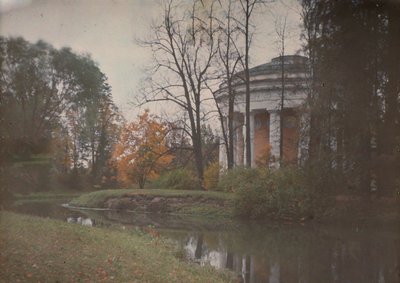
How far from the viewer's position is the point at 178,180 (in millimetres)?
5578

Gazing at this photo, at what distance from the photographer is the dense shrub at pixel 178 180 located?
525 centimetres

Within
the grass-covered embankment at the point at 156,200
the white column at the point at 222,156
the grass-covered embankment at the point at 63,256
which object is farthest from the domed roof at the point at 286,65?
the grass-covered embankment at the point at 63,256

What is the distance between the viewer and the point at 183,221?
7.97m

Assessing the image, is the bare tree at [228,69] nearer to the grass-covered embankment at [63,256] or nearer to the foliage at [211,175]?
the foliage at [211,175]

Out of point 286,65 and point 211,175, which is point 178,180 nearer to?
point 211,175

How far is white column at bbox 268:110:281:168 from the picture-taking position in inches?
200

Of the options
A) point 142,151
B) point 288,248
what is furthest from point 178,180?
point 288,248

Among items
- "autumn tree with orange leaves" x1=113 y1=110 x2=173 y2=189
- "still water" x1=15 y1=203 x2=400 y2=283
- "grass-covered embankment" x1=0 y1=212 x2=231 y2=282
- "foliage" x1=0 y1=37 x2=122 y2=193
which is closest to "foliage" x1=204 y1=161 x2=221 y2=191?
"autumn tree with orange leaves" x1=113 y1=110 x2=173 y2=189

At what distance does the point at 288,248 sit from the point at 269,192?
2.47 meters

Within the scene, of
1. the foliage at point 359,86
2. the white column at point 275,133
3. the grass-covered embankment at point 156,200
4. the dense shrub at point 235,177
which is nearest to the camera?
the grass-covered embankment at point 156,200

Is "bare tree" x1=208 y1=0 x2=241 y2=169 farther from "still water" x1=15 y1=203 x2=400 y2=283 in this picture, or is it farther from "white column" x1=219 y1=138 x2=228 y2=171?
"still water" x1=15 y1=203 x2=400 y2=283

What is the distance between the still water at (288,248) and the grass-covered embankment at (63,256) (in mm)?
314

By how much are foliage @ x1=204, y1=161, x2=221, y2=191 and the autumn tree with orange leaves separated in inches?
25.2

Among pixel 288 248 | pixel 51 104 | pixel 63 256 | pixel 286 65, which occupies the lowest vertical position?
pixel 288 248
